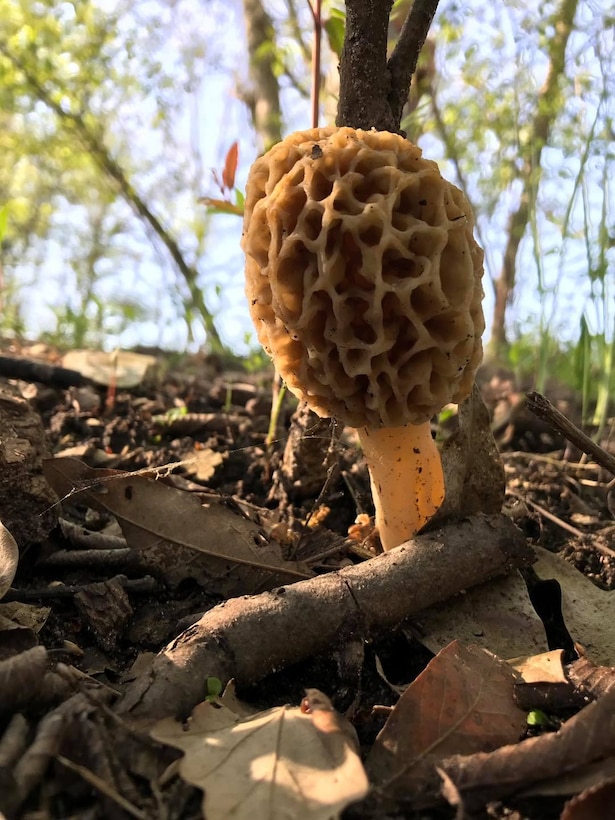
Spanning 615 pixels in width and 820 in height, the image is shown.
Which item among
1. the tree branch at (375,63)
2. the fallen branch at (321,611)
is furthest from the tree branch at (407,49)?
the fallen branch at (321,611)

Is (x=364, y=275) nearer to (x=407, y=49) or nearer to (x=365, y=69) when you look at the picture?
(x=365, y=69)

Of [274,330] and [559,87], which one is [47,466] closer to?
[274,330]

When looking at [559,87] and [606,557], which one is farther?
[559,87]

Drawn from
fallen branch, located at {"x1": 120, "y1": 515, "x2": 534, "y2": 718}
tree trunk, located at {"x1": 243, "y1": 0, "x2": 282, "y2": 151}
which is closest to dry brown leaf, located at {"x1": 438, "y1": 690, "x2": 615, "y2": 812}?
fallen branch, located at {"x1": 120, "y1": 515, "x2": 534, "y2": 718}

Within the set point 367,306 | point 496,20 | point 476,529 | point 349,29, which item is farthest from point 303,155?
point 496,20

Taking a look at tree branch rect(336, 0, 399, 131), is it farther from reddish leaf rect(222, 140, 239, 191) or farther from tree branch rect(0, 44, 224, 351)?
tree branch rect(0, 44, 224, 351)

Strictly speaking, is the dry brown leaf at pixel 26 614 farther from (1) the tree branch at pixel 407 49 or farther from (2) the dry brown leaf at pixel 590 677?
(1) the tree branch at pixel 407 49
